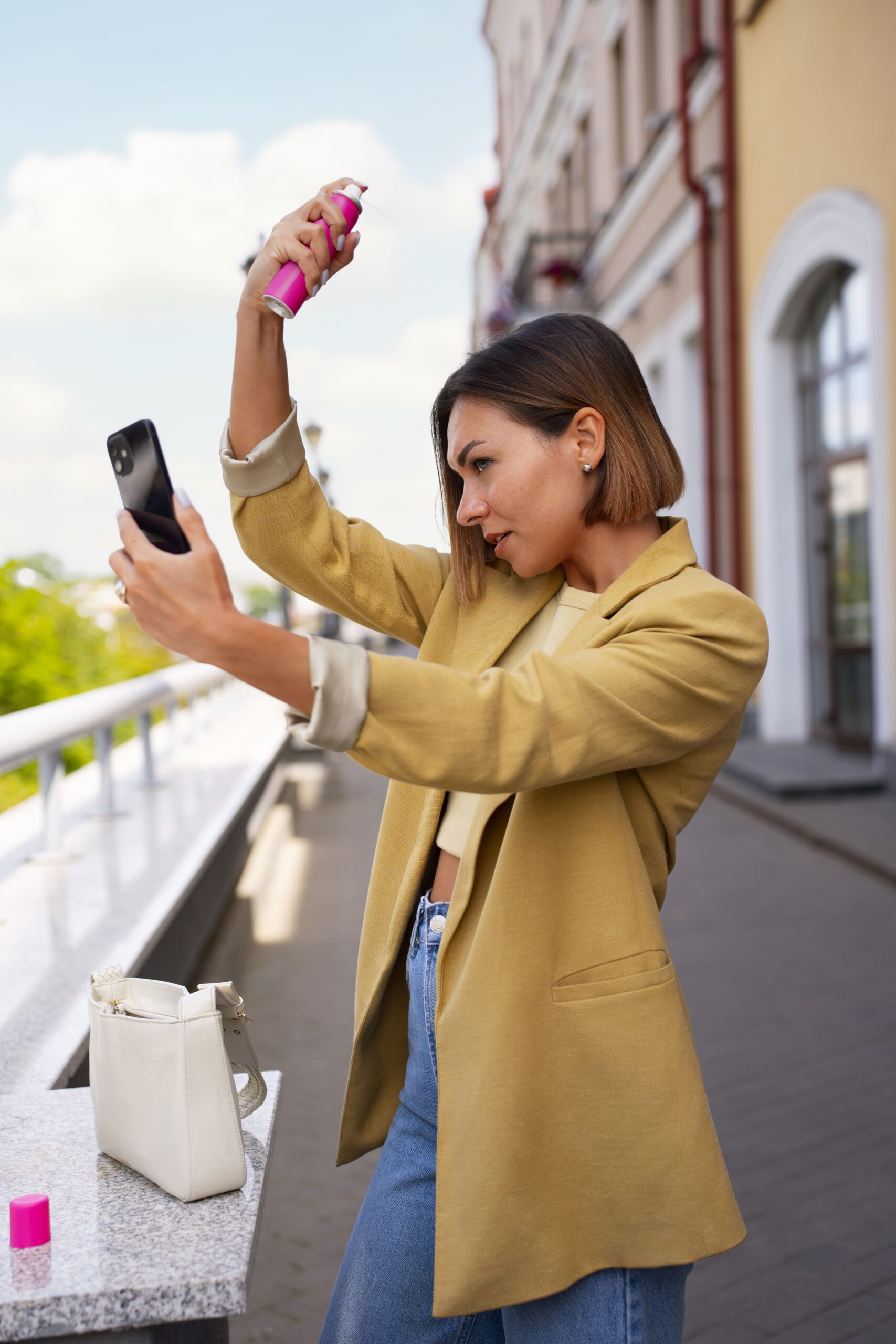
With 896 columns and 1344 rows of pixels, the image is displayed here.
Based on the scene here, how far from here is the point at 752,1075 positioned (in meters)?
4.50

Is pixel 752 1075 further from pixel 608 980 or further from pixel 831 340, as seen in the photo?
pixel 831 340

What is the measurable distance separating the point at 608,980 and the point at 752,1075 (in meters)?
3.17

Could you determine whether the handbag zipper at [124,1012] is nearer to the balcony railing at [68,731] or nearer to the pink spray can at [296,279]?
the pink spray can at [296,279]

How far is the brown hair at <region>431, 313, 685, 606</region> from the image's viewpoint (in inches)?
68.1

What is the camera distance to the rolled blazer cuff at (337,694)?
4.19 ft

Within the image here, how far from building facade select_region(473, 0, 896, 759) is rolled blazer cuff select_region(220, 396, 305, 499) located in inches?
331

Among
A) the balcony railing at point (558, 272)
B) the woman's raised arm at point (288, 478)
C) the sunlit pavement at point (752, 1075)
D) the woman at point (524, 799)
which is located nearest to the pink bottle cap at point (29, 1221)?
the woman at point (524, 799)

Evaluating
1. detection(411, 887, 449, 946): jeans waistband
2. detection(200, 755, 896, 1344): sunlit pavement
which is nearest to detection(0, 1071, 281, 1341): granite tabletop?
detection(411, 887, 449, 946): jeans waistband

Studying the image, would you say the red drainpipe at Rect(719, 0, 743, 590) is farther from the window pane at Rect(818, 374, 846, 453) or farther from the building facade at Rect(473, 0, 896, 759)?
the window pane at Rect(818, 374, 846, 453)

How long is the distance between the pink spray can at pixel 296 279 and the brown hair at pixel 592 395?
25cm

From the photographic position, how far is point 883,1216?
11.4ft

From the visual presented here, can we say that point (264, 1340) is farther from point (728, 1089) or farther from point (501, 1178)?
point (728, 1089)

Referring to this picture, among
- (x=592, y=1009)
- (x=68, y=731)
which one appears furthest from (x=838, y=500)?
(x=592, y=1009)

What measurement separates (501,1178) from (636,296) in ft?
54.2
